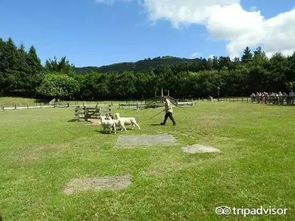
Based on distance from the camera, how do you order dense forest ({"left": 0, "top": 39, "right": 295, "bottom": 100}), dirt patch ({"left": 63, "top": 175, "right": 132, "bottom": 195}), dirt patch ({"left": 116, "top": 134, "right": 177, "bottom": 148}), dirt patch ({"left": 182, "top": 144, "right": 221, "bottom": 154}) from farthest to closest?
dense forest ({"left": 0, "top": 39, "right": 295, "bottom": 100})
dirt patch ({"left": 116, "top": 134, "right": 177, "bottom": 148})
dirt patch ({"left": 182, "top": 144, "right": 221, "bottom": 154})
dirt patch ({"left": 63, "top": 175, "right": 132, "bottom": 195})

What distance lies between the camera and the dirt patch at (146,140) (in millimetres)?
14977

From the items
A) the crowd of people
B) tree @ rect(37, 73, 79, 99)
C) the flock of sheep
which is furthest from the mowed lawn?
tree @ rect(37, 73, 79, 99)

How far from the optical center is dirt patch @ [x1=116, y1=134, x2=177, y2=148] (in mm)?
14977

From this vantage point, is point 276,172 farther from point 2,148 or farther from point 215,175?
point 2,148

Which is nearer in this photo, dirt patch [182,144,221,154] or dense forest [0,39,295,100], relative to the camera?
dirt patch [182,144,221,154]

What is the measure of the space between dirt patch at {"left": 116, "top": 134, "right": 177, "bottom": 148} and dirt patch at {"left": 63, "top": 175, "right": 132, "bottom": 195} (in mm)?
4837

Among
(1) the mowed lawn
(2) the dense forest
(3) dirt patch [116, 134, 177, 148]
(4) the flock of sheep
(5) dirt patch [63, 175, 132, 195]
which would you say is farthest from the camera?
(2) the dense forest

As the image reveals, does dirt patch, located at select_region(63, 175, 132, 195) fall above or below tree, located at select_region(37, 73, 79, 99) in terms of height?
below

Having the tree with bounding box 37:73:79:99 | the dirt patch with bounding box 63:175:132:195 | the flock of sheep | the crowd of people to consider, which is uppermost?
the tree with bounding box 37:73:79:99

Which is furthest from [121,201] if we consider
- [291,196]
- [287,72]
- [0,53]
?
[0,53]

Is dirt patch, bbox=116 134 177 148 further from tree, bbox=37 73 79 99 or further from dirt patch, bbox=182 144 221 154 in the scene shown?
tree, bbox=37 73 79 99

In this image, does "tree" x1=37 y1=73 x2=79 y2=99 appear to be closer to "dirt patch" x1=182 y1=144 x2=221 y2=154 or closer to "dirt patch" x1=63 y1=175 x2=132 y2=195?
"dirt patch" x1=182 y1=144 x2=221 y2=154

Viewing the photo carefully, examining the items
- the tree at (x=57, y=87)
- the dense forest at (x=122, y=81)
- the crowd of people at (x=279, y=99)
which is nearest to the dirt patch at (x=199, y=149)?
the crowd of people at (x=279, y=99)

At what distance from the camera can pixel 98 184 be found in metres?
9.36
